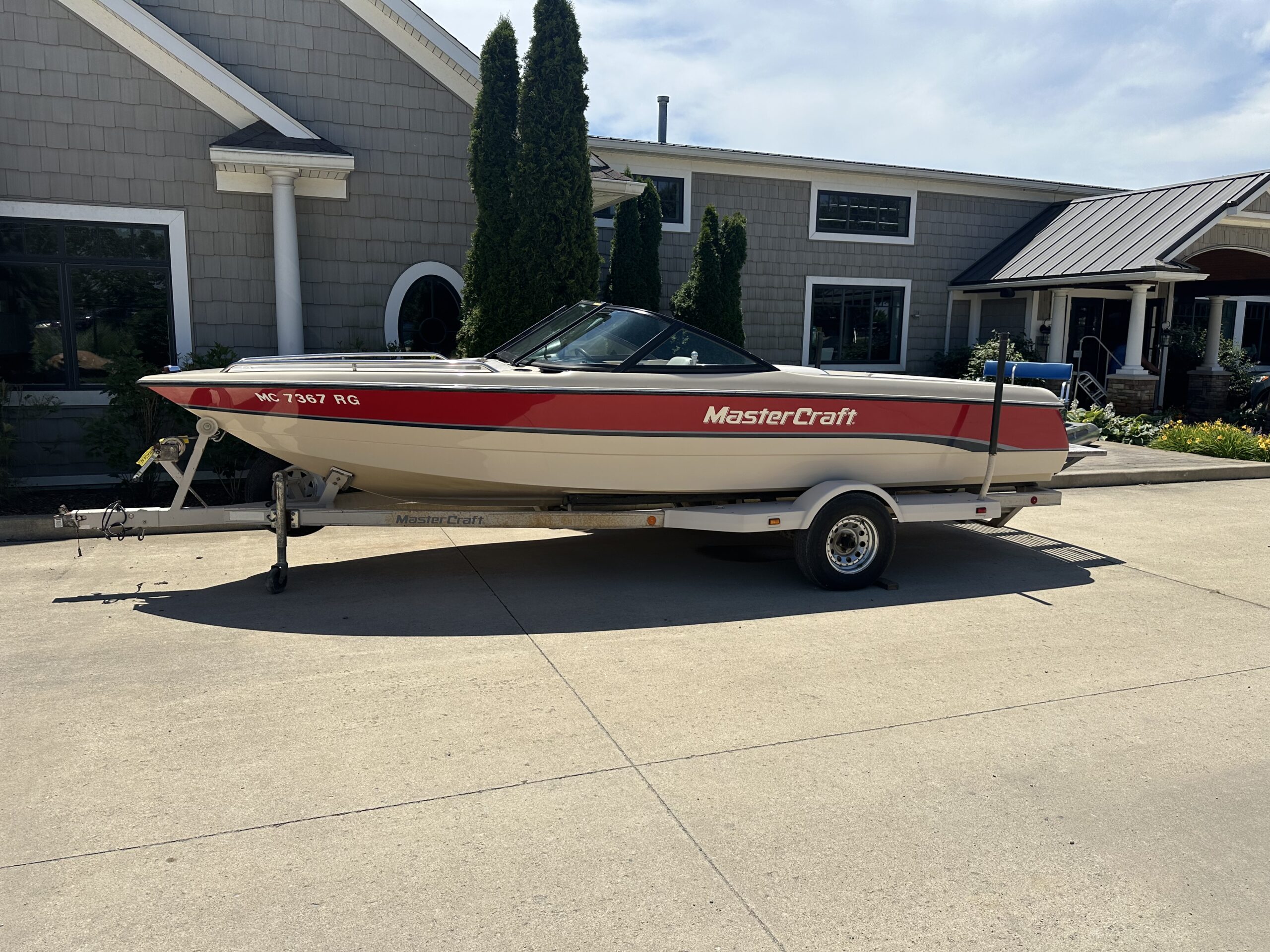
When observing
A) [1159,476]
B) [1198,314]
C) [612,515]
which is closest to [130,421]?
[612,515]

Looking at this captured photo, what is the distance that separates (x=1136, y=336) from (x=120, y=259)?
15.0 meters

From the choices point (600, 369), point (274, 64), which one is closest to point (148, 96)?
point (274, 64)

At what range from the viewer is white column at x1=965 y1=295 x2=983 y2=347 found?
58.9 feet

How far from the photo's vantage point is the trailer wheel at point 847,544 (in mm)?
6047

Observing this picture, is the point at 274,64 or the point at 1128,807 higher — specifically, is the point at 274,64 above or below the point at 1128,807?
above

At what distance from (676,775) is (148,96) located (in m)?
9.25

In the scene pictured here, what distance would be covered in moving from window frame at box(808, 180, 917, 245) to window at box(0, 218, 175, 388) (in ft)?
35.1

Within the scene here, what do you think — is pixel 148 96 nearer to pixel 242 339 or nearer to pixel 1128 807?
pixel 242 339

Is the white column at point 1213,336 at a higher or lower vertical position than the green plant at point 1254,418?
higher

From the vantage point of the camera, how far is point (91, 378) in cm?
945

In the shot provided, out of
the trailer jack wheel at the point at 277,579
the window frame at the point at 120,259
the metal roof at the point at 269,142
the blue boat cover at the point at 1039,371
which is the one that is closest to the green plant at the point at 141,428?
the window frame at the point at 120,259

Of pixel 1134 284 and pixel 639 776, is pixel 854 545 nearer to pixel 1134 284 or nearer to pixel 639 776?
pixel 639 776

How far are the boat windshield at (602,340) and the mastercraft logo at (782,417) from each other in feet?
2.23

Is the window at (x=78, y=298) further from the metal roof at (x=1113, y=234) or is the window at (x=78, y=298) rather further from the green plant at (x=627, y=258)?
the metal roof at (x=1113, y=234)
